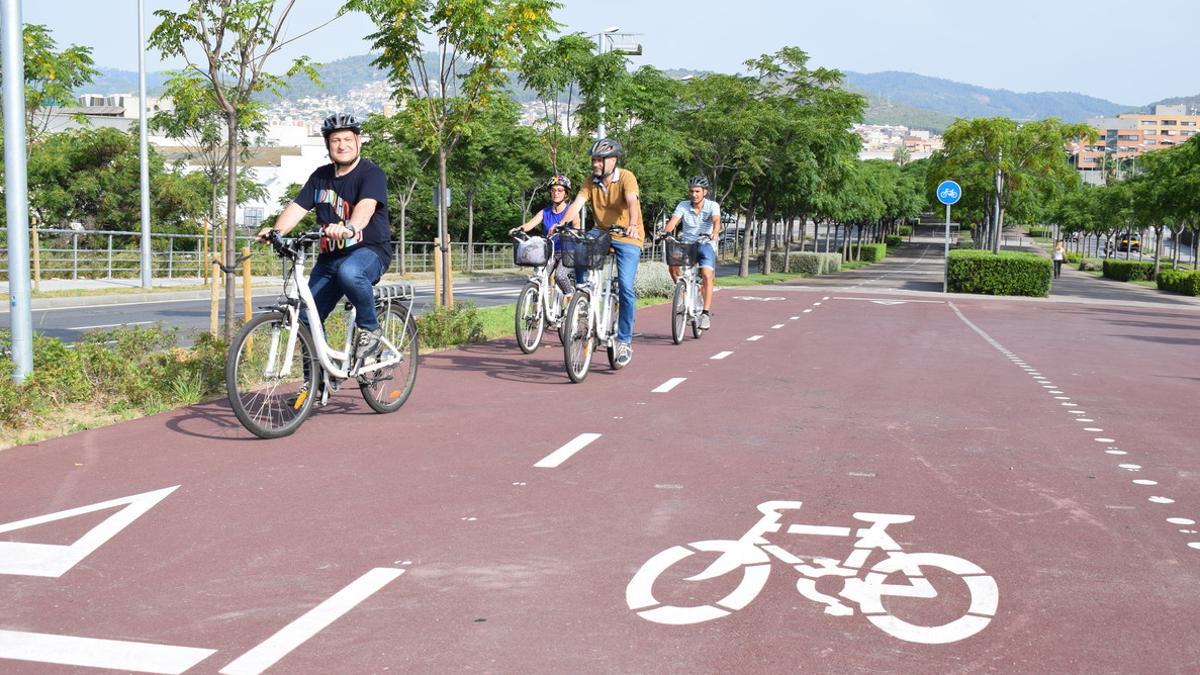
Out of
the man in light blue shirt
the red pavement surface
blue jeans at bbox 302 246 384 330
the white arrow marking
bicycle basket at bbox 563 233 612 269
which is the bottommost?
the white arrow marking

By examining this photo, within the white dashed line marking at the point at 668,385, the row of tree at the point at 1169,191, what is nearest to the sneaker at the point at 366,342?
the white dashed line marking at the point at 668,385

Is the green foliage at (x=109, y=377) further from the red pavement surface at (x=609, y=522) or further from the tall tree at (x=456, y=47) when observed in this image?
the tall tree at (x=456, y=47)

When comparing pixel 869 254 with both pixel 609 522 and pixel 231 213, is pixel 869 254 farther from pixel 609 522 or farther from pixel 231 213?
pixel 609 522

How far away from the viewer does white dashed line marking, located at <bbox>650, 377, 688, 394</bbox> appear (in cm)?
959

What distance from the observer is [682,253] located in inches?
553

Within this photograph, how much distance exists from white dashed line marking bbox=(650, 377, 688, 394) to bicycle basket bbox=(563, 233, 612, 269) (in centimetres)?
112

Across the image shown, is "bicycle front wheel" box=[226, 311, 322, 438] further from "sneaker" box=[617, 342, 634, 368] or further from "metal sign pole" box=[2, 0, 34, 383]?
"sneaker" box=[617, 342, 634, 368]

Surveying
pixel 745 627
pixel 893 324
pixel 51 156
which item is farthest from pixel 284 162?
pixel 745 627

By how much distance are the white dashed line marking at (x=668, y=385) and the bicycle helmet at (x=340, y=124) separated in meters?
3.26

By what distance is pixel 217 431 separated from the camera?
23.9 ft

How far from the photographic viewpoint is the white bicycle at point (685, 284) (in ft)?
45.5

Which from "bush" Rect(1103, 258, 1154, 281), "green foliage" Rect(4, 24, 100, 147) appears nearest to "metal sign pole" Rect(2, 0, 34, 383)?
"green foliage" Rect(4, 24, 100, 147)

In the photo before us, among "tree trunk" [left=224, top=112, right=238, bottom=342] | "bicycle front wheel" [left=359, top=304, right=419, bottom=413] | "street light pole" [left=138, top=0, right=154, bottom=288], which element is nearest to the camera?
"bicycle front wheel" [left=359, top=304, right=419, bottom=413]

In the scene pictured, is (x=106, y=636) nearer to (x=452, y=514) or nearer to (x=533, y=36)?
(x=452, y=514)
